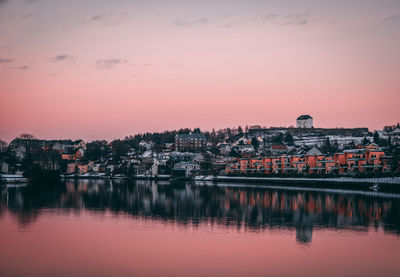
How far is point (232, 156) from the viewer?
13412cm

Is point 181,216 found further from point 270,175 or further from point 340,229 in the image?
point 270,175

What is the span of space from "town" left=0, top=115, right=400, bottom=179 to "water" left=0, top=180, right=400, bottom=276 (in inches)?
1474

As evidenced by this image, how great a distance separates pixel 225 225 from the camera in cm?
2662

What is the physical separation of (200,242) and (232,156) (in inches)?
4451

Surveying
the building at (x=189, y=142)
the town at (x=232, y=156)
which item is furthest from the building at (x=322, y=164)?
the building at (x=189, y=142)

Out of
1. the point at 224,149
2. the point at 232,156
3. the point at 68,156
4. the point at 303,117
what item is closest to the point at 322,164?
the point at 232,156

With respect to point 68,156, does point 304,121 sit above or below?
above

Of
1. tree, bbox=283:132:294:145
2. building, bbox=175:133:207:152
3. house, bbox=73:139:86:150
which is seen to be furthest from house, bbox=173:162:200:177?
house, bbox=73:139:86:150

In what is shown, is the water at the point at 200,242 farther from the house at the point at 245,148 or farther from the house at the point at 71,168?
the house at the point at 245,148

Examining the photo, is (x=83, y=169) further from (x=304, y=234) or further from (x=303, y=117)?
(x=304, y=234)

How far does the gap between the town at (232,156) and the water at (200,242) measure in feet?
123

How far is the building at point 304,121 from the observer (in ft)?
589

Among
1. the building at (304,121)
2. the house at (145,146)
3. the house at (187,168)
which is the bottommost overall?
the house at (187,168)

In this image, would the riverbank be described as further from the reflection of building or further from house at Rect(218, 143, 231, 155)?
house at Rect(218, 143, 231, 155)
